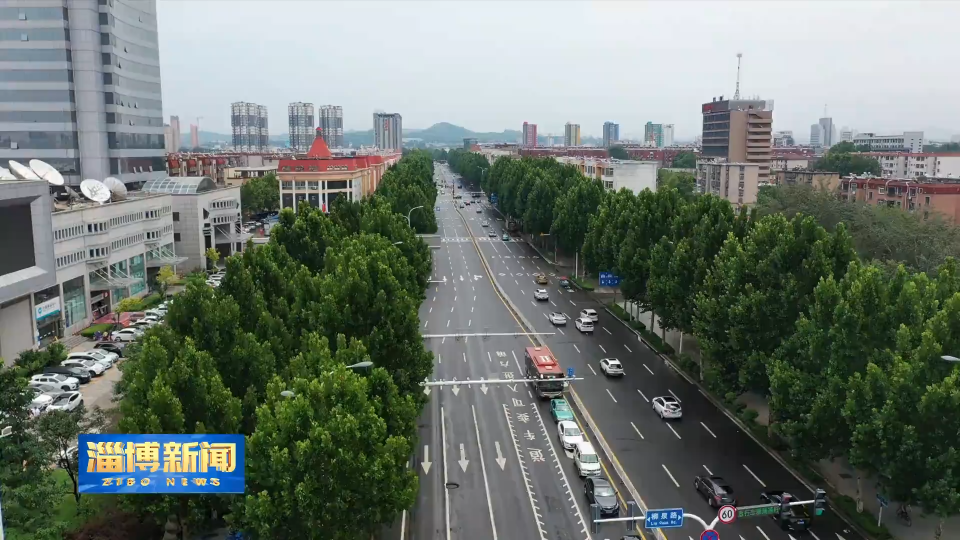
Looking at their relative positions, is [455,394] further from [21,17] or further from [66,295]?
[21,17]

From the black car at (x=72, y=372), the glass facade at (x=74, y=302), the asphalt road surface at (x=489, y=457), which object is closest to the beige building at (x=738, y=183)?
the asphalt road surface at (x=489, y=457)

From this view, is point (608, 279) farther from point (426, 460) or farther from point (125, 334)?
point (125, 334)

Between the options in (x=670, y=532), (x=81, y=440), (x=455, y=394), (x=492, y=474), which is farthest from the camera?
(x=455, y=394)

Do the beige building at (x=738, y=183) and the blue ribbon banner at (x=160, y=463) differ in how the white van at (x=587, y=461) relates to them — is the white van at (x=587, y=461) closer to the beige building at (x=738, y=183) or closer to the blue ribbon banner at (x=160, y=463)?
the blue ribbon banner at (x=160, y=463)

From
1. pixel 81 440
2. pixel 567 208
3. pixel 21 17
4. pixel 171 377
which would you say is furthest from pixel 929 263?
pixel 21 17

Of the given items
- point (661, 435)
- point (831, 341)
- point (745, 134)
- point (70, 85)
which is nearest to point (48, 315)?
point (70, 85)
